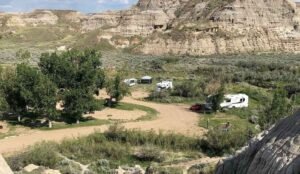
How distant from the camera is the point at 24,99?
119 feet

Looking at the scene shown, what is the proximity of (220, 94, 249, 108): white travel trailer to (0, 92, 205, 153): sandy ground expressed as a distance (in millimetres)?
3226

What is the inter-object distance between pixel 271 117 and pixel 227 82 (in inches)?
1110

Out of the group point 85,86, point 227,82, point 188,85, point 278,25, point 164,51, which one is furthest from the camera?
point 278,25

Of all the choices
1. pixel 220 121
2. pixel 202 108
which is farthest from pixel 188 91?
pixel 220 121

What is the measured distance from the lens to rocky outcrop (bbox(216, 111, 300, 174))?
10.9 meters

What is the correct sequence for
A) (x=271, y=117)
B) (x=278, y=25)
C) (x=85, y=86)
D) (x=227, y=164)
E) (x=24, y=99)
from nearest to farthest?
(x=227, y=164) < (x=271, y=117) < (x=24, y=99) < (x=85, y=86) < (x=278, y=25)

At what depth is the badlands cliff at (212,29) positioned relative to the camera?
117 metres

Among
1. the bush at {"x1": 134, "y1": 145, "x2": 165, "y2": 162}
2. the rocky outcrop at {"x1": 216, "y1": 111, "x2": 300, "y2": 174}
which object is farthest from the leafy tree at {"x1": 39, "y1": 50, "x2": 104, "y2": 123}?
the rocky outcrop at {"x1": 216, "y1": 111, "x2": 300, "y2": 174}

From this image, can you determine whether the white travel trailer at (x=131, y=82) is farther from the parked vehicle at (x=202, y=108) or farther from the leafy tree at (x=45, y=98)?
the leafy tree at (x=45, y=98)

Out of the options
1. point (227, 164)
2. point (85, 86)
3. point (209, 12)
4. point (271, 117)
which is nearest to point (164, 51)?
point (209, 12)

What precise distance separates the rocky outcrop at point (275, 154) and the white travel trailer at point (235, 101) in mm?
29997

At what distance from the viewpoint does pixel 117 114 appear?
4288 centimetres

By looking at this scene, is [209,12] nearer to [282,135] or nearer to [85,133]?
[85,133]

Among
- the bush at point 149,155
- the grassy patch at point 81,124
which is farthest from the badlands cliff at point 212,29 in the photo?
the bush at point 149,155
